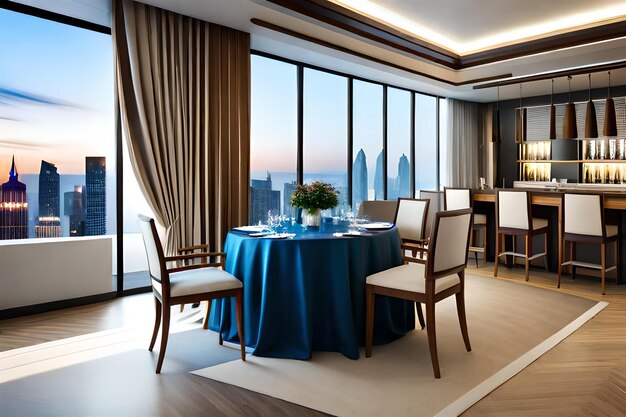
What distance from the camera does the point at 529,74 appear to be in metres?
6.84

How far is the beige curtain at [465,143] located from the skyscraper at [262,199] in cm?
431

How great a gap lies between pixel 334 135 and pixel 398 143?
175 centimetres

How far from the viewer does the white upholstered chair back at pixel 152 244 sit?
9.71 ft

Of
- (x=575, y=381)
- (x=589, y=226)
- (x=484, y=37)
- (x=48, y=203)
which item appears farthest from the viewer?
(x=484, y=37)

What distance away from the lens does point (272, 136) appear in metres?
6.04

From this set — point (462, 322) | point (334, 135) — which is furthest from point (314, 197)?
point (334, 135)

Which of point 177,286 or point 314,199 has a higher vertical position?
point 314,199

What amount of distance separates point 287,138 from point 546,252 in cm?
364

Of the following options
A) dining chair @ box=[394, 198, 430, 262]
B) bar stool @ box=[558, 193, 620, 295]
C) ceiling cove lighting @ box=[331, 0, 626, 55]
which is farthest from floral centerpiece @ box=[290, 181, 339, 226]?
bar stool @ box=[558, 193, 620, 295]

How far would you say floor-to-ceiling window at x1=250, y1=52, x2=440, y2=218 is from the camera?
597 cm

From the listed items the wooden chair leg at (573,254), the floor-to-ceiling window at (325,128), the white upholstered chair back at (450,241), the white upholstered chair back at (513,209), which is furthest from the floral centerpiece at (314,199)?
the wooden chair leg at (573,254)

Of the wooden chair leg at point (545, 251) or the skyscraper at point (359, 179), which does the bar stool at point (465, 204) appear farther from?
the skyscraper at point (359, 179)

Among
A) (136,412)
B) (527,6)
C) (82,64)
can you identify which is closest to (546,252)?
(527,6)

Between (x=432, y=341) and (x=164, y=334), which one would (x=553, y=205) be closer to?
(x=432, y=341)
